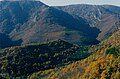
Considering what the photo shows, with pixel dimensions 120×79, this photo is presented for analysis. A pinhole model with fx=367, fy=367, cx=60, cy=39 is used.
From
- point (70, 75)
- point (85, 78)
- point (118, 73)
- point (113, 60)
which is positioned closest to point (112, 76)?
point (118, 73)

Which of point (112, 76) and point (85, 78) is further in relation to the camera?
point (85, 78)

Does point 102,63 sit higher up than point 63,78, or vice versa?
point 102,63

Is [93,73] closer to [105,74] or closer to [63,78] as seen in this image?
[105,74]

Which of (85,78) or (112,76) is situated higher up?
(112,76)

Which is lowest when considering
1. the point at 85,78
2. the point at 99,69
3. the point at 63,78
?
the point at 63,78

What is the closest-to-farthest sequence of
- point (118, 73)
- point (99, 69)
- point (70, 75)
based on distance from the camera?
1. point (118, 73)
2. point (99, 69)
3. point (70, 75)

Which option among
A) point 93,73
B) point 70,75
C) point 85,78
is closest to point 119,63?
point 93,73

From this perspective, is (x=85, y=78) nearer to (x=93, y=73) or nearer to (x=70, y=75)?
(x=93, y=73)

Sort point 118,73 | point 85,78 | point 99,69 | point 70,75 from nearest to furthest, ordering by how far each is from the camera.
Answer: point 118,73
point 99,69
point 85,78
point 70,75

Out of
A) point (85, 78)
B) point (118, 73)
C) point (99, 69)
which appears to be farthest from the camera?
point (85, 78)
